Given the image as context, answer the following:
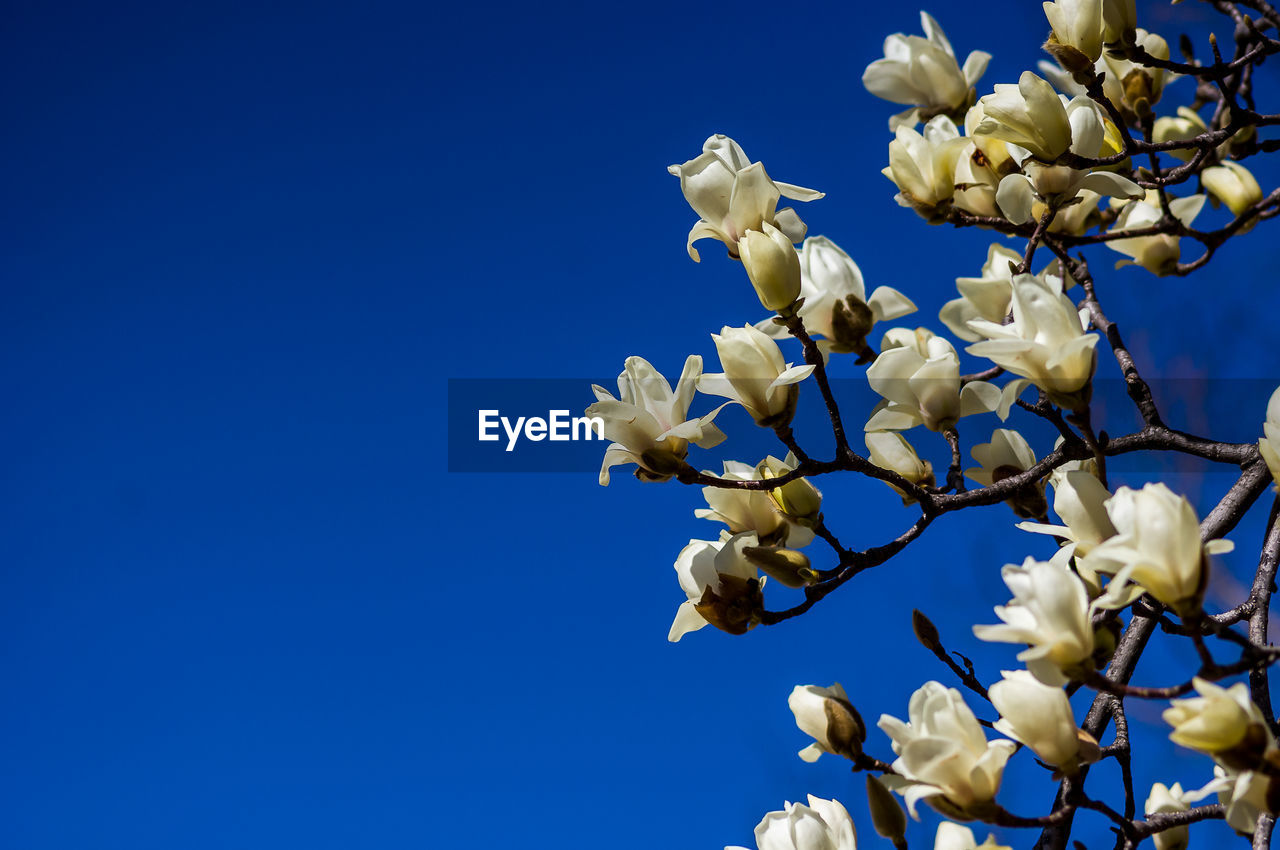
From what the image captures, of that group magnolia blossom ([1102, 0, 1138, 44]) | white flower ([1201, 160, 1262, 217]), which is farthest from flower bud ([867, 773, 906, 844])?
white flower ([1201, 160, 1262, 217])

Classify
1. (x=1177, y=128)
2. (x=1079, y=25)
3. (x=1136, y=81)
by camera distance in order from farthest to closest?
(x=1177, y=128) < (x=1136, y=81) < (x=1079, y=25)

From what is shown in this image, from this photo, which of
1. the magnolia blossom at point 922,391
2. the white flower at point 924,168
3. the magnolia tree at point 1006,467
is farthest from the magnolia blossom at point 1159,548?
the white flower at point 924,168

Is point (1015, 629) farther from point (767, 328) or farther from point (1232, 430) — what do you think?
point (1232, 430)

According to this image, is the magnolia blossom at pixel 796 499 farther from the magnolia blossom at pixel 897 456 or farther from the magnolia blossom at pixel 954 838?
the magnolia blossom at pixel 954 838

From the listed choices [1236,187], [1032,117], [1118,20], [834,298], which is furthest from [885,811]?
[1236,187]

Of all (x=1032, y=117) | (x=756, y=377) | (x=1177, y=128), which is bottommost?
(x=756, y=377)

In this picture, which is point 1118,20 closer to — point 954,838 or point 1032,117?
point 1032,117

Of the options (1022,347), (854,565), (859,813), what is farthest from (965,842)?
(859,813)
